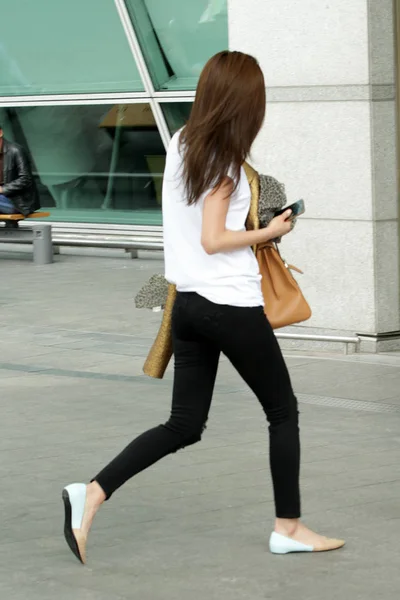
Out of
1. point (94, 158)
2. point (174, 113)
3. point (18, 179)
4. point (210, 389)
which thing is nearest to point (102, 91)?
point (94, 158)

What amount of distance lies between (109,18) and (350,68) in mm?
8695

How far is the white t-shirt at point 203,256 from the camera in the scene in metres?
5.02

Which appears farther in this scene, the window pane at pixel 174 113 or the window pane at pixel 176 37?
the window pane at pixel 174 113

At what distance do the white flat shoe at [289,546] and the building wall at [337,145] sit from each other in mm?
A: 4699

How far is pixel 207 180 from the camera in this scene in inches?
195

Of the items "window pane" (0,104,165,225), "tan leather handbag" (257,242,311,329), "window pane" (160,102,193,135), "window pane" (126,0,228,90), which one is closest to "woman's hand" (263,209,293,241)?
"tan leather handbag" (257,242,311,329)

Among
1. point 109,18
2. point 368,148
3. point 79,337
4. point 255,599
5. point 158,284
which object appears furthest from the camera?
point 109,18

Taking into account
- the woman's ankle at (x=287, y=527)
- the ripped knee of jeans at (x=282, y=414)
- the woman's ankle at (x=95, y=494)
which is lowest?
the woman's ankle at (x=287, y=527)

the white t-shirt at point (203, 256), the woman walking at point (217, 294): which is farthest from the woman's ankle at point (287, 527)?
the white t-shirt at point (203, 256)

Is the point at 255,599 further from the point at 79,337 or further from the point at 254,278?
the point at 79,337

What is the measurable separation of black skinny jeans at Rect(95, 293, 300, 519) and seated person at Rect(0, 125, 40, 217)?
11.2 metres

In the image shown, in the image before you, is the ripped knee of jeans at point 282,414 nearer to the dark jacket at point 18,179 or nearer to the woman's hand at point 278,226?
the woman's hand at point 278,226

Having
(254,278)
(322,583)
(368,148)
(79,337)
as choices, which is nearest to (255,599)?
(322,583)

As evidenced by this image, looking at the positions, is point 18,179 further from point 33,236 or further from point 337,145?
point 337,145
